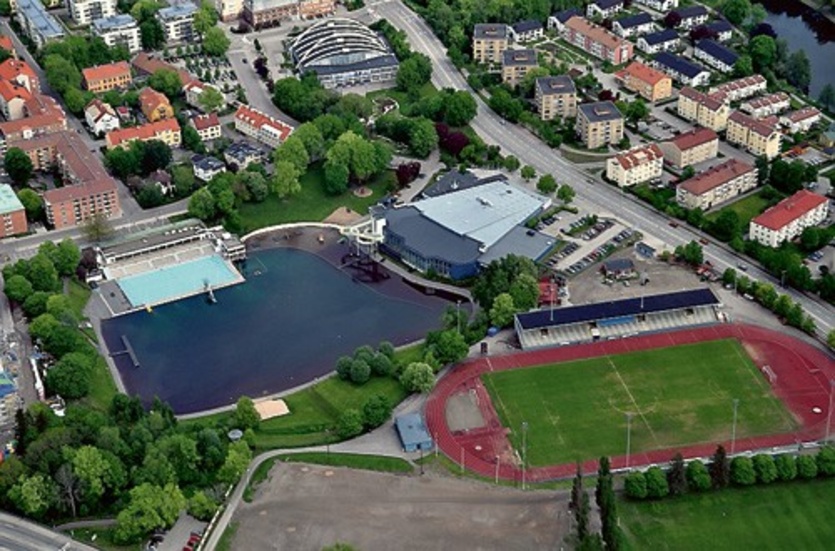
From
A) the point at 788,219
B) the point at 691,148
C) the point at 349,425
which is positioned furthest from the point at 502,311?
the point at 691,148

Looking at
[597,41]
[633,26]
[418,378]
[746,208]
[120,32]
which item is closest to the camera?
[418,378]

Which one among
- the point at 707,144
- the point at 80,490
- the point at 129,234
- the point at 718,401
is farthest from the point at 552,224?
the point at 80,490

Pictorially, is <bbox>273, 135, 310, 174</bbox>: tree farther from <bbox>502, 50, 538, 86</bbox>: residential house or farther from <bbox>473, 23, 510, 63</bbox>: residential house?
<bbox>473, 23, 510, 63</bbox>: residential house

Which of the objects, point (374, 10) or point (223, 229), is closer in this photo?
point (223, 229)

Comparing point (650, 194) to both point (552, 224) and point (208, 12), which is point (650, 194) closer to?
point (552, 224)

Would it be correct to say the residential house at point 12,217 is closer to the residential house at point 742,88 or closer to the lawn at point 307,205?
the lawn at point 307,205

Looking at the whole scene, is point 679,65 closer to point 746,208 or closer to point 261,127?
point 746,208
